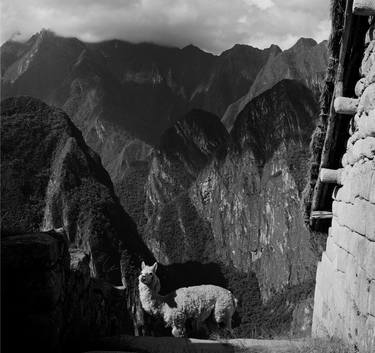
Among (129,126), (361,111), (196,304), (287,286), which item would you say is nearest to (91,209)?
(287,286)

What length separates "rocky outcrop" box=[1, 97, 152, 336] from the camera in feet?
175

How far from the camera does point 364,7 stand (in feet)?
14.5

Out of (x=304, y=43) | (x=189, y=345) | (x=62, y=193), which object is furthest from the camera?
(x=304, y=43)

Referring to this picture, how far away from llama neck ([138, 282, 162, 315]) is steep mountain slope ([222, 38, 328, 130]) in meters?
139

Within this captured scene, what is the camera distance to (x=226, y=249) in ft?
282

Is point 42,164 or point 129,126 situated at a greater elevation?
point 129,126

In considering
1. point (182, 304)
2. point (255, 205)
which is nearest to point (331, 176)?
point (182, 304)

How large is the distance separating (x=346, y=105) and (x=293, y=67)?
514 feet

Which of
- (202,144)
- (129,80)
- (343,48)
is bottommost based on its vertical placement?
(343,48)

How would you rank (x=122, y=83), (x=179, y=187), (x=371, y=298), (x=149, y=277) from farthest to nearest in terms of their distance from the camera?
(x=122, y=83) → (x=179, y=187) → (x=149, y=277) → (x=371, y=298)

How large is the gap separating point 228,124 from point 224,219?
80029 mm

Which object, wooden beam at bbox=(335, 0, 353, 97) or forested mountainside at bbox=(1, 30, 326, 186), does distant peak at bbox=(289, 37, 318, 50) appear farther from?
wooden beam at bbox=(335, 0, 353, 97)

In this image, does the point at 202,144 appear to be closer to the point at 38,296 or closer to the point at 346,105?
the point at 346,105

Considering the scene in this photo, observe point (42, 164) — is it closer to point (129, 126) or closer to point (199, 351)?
point (199, 351)
